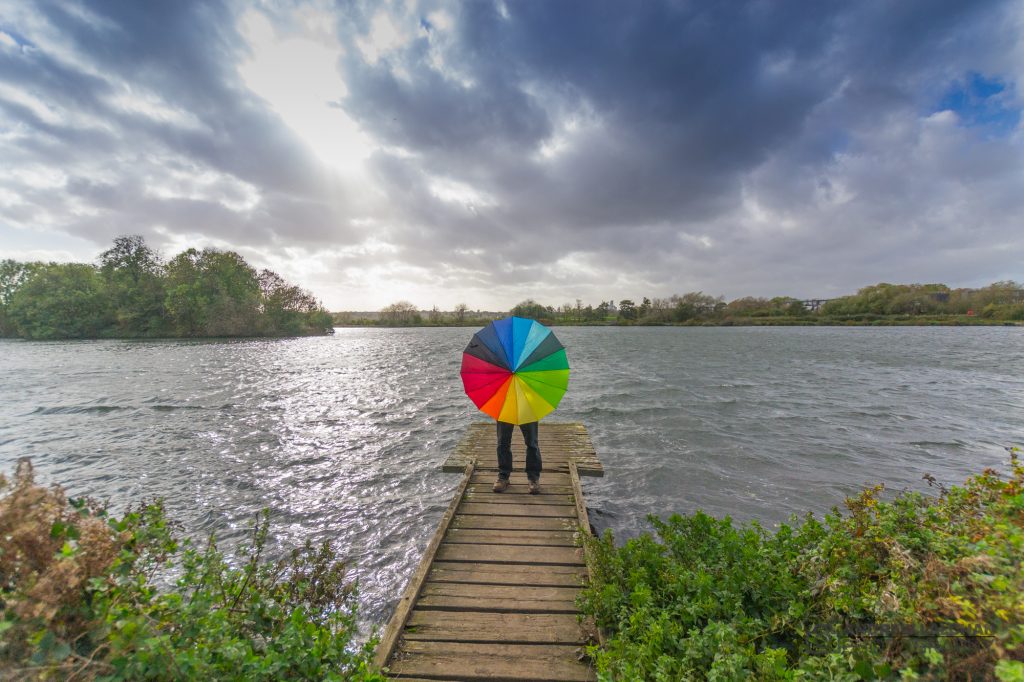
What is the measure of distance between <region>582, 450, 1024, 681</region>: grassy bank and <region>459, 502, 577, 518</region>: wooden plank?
1.94 m

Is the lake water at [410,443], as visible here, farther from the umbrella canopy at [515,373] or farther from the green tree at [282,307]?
the green tree at [282,307]

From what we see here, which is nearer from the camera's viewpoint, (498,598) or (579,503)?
(498,598)

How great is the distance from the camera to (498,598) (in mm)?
4855

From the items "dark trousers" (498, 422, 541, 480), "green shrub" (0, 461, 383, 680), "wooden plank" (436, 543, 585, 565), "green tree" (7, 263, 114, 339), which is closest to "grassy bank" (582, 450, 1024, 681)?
"wooden plank" (436, 543, 585, 565)

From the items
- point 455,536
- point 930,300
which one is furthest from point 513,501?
point 930,300

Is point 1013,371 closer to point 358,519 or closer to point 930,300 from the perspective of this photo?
point 358,519

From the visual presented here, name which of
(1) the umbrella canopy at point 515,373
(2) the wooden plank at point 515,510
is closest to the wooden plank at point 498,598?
(2) the wooden plank at point 515,510

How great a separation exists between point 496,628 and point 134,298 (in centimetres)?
10198

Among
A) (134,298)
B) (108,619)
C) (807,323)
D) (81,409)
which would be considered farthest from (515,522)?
(807,323)

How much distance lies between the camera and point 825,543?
4137mm

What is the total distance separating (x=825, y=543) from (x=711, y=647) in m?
1.79

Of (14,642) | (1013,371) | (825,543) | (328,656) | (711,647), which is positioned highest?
(14,642)

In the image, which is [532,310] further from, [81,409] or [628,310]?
[81,409]

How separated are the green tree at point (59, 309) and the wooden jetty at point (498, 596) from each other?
10097cm
